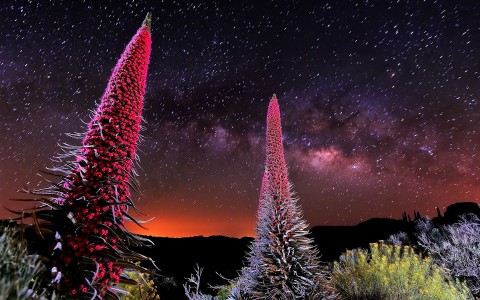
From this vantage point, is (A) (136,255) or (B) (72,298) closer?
(B) (72,298)

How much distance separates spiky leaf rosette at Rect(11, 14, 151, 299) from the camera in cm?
129

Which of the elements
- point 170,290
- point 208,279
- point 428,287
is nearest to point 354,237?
point 208,279

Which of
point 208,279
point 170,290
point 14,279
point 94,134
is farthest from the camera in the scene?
point 208,279

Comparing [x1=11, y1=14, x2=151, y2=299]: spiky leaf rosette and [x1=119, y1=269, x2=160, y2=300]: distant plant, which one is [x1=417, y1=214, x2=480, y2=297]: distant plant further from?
[x1=11, y1=14, x2=151, y2=299]: spiky leaf rosette

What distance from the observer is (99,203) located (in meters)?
1.47

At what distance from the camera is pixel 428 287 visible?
835cm

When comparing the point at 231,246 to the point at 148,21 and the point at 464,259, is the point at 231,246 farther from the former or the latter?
the point at 148,21

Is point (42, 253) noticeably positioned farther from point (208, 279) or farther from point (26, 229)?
point (208, 279)

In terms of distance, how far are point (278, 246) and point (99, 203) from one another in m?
4.91

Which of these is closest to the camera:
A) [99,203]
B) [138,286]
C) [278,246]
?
[99,203]

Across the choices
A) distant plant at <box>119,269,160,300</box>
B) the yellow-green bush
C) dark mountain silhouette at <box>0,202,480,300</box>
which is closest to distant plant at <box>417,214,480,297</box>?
the yellow-green bush

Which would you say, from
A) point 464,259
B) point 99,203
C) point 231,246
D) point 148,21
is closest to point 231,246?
point 231,246

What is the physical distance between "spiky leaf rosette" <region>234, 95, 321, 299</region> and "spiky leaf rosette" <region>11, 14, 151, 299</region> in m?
4.46

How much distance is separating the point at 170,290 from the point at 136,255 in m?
24.2
